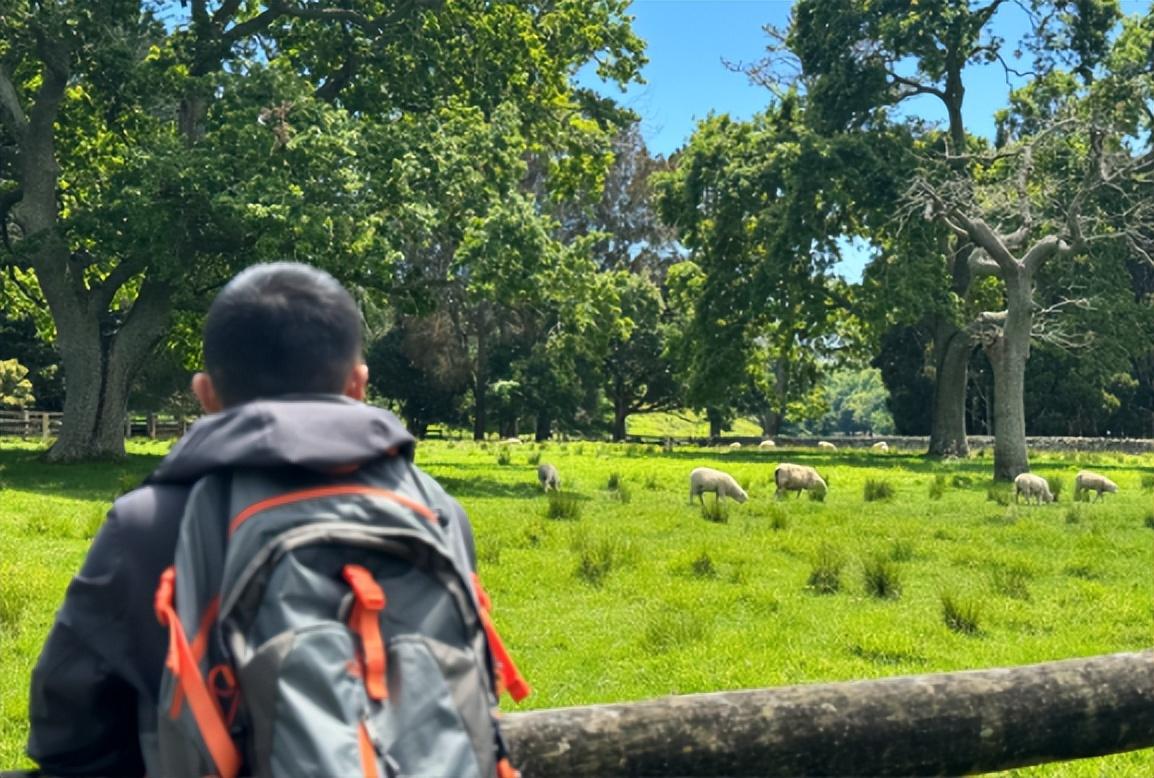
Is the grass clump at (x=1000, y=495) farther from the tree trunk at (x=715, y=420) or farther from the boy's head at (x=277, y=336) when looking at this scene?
the tree trunk at (x=715, y=420)

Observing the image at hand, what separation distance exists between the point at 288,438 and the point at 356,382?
38cm

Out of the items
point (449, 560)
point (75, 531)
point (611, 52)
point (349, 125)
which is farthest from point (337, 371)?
point (611, 52)

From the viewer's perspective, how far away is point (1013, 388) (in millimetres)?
24812

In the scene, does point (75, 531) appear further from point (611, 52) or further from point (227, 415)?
point (611, 52)

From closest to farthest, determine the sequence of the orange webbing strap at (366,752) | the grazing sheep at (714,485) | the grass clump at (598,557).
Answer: the orange webbing strap at (366,752), the grass clump at (598,557), the grazing sheep at (714,485)

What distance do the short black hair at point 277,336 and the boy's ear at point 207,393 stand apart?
0.06 metres

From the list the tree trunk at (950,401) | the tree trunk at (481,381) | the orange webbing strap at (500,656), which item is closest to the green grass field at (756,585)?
the orange webbing strap at (500,656)

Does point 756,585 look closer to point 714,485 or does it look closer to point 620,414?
point 714,485

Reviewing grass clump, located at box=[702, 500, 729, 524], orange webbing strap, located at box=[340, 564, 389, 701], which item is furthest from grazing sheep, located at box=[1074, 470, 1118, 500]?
orange webbing strap, located at box=[340, 564, 389, 701]

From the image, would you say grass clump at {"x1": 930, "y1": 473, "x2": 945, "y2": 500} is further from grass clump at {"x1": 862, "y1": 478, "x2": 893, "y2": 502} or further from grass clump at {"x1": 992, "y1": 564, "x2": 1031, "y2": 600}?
grass clump at {"x1": 992, "y1": 564, "x2": 1031, "y2": 600}

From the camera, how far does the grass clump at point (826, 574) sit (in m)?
10.7

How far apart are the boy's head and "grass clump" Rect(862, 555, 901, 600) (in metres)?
9.19

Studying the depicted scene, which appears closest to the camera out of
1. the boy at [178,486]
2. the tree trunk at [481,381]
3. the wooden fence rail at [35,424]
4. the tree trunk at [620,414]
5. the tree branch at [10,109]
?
the boy at [178,486]

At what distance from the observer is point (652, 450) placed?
3638 centimetres
